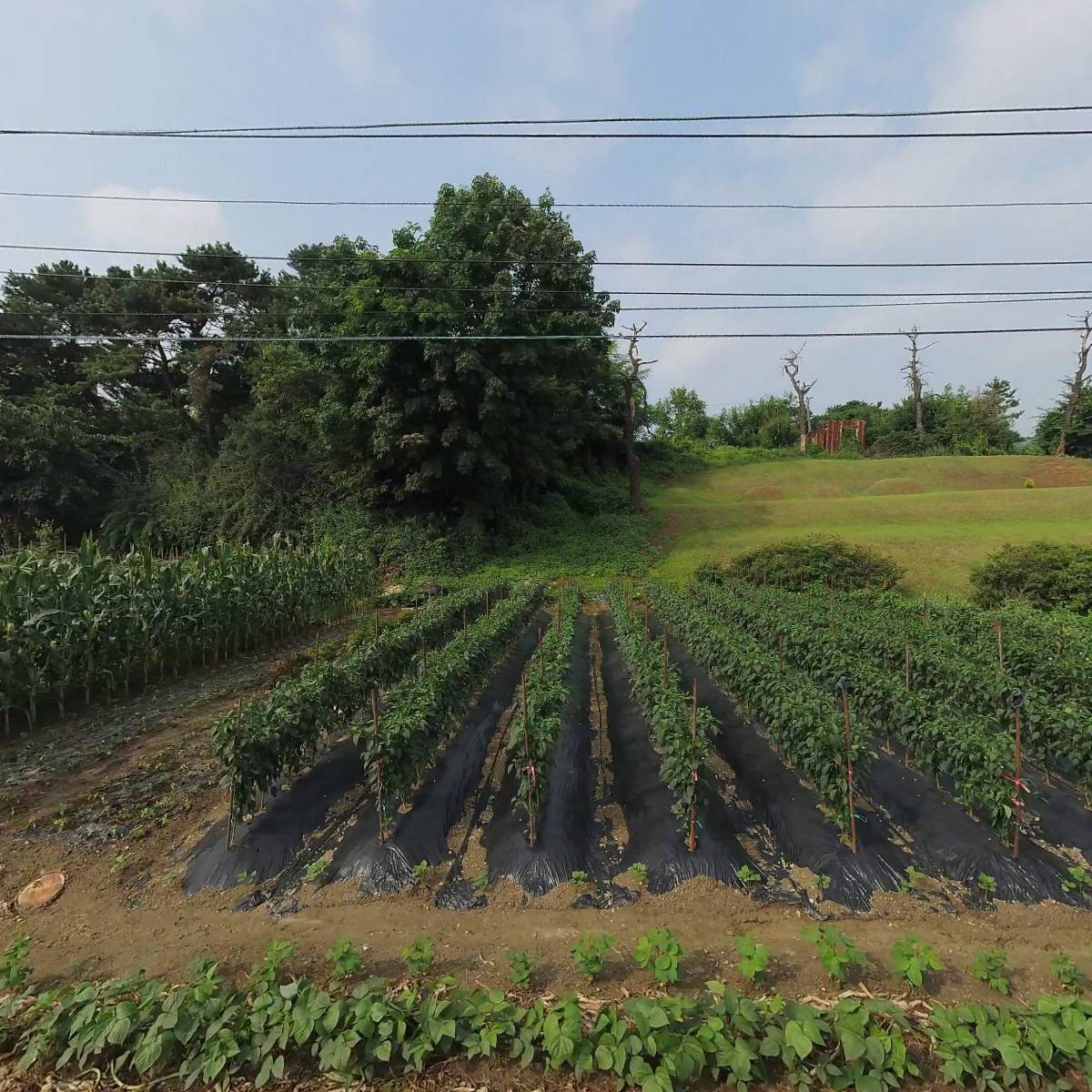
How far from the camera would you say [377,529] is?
2566cm

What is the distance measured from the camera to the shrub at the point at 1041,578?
1602cm

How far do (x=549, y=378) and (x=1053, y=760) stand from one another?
20.6 meters

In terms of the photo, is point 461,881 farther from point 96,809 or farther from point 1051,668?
point 1051,668

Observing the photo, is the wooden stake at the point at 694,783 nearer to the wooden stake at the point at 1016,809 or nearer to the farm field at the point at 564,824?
the farm field at the point at 564,824

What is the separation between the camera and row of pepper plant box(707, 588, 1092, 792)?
6.02m

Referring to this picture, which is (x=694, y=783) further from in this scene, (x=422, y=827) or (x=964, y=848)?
(x=422, y=827)

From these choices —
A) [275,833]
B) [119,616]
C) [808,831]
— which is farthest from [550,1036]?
[119,616]

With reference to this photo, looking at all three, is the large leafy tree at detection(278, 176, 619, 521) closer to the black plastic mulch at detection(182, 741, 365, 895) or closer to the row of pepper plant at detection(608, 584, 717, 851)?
the row of pepper plant at detection(608, 584, 717, 851)

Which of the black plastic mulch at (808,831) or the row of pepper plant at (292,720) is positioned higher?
the row of pepper plant at (292,720)

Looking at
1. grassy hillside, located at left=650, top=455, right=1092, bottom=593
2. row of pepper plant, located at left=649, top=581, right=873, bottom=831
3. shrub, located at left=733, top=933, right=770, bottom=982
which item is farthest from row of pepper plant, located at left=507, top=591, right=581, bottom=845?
grassy hillside, located at left=650, top=455, right=1092, bottom=593

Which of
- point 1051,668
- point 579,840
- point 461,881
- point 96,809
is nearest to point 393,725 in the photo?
point 461,881

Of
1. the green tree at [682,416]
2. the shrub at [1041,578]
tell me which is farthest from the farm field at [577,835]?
the green tree at [682,416]

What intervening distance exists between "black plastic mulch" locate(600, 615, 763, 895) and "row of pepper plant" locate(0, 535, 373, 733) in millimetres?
8896

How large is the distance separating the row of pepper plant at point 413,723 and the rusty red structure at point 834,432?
2325 inches
